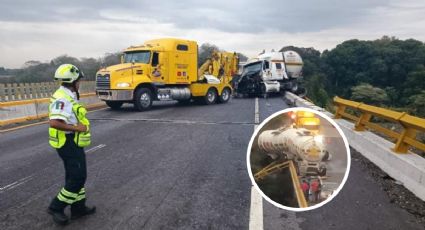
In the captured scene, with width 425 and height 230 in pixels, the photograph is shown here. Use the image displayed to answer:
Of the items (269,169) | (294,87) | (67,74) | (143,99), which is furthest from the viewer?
(294,87)

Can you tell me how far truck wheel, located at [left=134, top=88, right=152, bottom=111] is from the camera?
16.1m

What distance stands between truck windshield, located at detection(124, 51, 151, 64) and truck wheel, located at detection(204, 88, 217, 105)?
438 centimetres

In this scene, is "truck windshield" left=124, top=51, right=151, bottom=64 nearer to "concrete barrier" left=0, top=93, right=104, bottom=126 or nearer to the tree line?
"concrete barrier" left=0, top=93, right=104, bottom=126

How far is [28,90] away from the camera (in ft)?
82.0

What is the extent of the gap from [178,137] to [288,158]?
8306 mm

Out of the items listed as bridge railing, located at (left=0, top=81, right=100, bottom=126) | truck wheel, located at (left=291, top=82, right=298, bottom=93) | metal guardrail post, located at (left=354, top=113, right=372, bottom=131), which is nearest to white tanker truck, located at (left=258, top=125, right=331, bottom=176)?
metal guardrail post, located at (left=354, top=113, right=372, bottom=131)

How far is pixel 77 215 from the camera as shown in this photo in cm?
449

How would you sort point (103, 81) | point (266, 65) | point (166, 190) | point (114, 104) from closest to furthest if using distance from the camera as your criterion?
point (166, 190)
point (103, 81)
point (114, 104)
point (266, 65)

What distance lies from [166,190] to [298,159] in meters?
4.11

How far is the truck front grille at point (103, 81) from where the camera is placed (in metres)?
16.0

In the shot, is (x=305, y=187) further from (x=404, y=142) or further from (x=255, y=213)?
(x=404, y=142)

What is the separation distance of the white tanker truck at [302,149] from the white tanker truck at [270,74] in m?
24.2

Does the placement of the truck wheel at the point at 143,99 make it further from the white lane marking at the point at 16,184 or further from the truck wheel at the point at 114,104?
the white lane marking at the point at 16,184

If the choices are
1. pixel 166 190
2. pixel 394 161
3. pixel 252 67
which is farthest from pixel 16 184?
pixel 252 67
